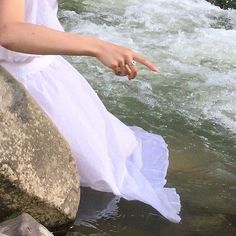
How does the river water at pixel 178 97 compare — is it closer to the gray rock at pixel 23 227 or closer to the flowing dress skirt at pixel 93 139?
the flowing dress skirt at pixel 93 139

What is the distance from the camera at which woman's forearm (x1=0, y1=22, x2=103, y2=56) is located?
5.96 feet

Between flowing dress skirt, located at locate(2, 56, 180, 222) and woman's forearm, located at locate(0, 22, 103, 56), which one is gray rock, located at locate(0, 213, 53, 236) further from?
woman's forearm, located at locate(0, 22, 103, 56)

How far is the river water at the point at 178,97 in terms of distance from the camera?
2.72 meters

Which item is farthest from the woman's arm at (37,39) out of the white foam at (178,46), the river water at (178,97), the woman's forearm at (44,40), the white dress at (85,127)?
the white foam at (178,46)

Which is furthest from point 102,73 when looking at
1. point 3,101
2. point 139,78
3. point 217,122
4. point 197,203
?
point 3,101

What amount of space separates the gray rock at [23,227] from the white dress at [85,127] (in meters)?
0.51

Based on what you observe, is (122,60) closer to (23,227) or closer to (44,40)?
(44,40)

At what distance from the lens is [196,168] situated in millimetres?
3258

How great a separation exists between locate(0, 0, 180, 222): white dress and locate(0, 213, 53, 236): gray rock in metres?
0.51

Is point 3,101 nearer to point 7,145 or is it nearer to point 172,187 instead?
point 7,145

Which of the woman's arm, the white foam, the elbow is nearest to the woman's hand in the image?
the woman's arm

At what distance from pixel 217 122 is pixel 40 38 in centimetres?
241

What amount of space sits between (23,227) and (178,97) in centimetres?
246

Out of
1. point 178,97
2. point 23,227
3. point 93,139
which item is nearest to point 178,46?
point 178,97
